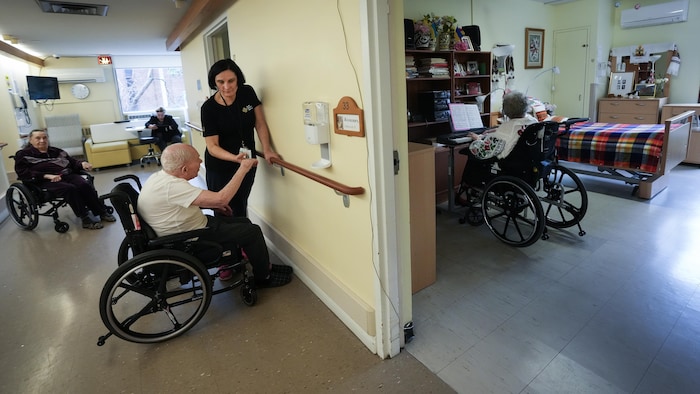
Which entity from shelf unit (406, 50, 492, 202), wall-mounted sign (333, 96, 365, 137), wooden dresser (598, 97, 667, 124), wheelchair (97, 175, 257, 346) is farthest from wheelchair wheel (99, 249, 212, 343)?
wooden dresser (598, 97, 667, 124)

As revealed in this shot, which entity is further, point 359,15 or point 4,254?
point 4,254

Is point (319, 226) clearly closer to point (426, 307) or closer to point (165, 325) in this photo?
point (426, 307)

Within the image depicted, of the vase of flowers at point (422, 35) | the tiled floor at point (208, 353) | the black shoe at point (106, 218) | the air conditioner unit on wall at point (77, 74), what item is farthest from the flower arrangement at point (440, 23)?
the air conditioner unit on wall at point (77, 74)

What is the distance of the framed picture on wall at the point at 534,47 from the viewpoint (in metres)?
5.44

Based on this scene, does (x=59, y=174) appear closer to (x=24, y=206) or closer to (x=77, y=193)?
(x=77, y=193)

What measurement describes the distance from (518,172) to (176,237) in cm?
227

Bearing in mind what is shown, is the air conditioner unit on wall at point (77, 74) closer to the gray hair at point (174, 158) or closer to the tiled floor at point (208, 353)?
the tiled floor at point (208, 353)

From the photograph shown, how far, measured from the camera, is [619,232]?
298 centimetres

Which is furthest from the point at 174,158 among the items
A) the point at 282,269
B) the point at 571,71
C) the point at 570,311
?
the point at 571,71

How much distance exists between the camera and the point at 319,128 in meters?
1.91

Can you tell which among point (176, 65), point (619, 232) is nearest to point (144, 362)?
point (619, 232)

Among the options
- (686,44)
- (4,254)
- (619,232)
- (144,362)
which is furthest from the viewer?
(686,44)

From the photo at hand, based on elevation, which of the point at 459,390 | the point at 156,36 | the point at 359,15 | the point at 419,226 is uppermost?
the point at 156,36

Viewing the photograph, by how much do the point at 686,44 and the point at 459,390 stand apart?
6.08 metres
